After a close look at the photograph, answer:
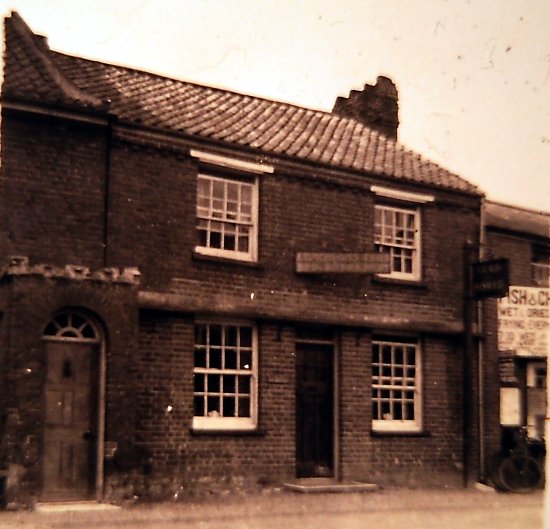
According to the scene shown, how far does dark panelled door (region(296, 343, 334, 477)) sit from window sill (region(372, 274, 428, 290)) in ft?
5.04

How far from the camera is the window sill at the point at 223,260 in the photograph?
15.4m

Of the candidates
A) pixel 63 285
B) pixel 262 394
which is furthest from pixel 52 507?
pixel 262 394

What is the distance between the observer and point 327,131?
61.8 ft

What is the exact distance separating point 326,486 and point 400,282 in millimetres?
4174

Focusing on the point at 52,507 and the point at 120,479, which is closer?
the point at 52,507

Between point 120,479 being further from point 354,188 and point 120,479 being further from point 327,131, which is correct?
point 327,131

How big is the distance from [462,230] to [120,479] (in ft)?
28.9

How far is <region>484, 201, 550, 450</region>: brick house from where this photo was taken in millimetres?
18531

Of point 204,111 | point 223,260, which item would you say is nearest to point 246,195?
point 223,260

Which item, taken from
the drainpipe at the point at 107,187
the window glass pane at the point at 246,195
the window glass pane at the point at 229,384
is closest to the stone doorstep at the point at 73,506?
the window glass pane at the point at 229,384

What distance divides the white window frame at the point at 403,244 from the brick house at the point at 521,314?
173 cm

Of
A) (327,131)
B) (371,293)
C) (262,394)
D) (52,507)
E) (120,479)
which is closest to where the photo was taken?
(52,507)

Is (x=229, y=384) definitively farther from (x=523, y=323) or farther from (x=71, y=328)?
(x=523, y=323)

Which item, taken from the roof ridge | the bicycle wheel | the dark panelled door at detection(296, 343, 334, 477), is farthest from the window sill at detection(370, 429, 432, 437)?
the roof ridge
